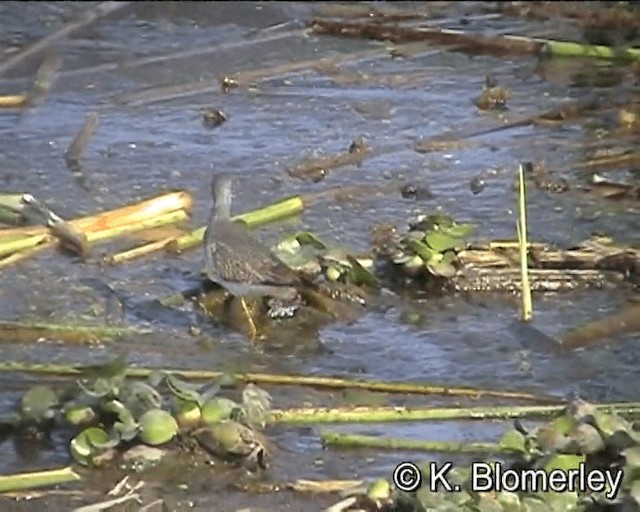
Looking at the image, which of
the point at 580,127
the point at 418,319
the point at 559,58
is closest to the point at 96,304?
the point at 418,319

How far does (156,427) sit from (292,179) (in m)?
2.60

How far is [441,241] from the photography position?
5.76m

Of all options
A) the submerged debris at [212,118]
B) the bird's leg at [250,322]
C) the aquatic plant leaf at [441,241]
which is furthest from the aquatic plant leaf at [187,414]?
the submerged debris at [212,118]

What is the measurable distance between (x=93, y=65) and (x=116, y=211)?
2301 millimetres

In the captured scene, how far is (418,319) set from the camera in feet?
18.4

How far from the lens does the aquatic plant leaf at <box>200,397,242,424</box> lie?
445cm

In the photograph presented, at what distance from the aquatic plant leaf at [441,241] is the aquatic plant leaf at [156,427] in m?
1.58

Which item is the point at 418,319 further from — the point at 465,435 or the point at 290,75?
the point at 290,75

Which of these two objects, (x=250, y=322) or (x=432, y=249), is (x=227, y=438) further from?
(x=432, y=249)

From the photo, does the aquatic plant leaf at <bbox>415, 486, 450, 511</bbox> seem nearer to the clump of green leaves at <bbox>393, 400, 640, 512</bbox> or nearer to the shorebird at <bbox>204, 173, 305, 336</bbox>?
the clump of green leaves at <bbox>393, 400, 640, 512</bbox>

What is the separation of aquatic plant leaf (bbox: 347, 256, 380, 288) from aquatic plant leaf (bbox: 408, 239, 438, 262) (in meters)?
0.16

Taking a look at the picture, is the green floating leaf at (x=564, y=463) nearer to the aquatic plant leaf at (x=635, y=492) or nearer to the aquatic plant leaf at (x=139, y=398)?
the aquatic plant leaf at (x=635, y=492)

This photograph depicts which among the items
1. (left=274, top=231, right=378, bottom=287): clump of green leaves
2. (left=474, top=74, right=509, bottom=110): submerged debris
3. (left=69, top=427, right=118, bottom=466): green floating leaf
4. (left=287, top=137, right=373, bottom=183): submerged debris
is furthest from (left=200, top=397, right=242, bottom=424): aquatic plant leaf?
(left=474, top=74, right=509, bottom=110): submerged debris

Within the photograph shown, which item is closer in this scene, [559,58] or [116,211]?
[116,211]
